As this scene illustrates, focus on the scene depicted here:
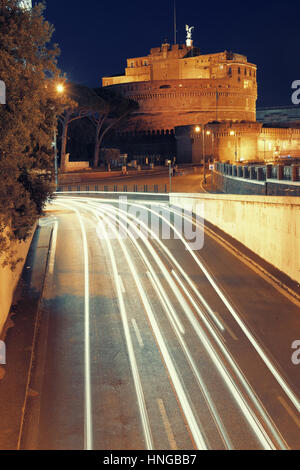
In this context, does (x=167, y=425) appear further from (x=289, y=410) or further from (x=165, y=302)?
(x=165, y=302)

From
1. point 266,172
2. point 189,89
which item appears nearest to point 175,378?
point 266,172

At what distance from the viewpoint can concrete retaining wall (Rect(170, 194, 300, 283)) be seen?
20797mm

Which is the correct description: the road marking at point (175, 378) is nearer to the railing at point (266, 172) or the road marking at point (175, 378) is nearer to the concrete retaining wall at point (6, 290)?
the concrete retaining wall at point (6, 290)

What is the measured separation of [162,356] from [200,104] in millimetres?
107448

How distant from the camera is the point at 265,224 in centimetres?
2448

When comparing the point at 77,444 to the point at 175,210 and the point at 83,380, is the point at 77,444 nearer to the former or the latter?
the point at 83,380

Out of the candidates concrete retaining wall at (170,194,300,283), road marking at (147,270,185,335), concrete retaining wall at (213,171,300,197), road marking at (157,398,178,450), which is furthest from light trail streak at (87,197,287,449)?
concrete retaining wall at (213,171,300,197)

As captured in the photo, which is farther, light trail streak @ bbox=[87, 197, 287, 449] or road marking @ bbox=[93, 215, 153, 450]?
road marking @ bbox=[93, 215, 153, 450]

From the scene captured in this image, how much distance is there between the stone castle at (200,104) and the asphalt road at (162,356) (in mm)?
72484

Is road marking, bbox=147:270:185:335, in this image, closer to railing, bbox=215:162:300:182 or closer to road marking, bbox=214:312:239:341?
road marking, bbox=214:312:239:341

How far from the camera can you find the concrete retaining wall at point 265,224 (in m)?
20.8

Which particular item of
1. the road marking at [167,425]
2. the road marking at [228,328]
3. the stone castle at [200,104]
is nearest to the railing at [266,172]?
the road marking at [228,328]

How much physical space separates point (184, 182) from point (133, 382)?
52.7m

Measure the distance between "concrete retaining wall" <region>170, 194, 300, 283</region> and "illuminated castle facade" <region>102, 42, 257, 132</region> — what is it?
273 ft
